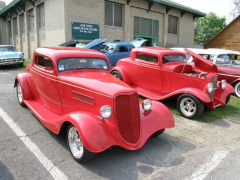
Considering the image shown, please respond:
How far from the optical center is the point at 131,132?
10.9 feet

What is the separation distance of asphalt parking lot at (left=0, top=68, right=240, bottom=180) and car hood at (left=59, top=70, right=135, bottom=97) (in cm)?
110

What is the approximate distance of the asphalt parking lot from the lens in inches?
116

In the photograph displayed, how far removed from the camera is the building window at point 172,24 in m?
20.9

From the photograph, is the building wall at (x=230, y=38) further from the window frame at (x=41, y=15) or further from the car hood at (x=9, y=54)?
the car hood at (x=9, y=54)

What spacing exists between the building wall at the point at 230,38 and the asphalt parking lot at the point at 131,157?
15643 mm

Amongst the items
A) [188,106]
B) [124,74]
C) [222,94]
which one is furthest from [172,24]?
[188,106]

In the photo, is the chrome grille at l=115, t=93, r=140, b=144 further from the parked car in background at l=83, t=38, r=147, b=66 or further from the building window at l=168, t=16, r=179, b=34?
the building window at l=168, t=16, r=179, b=34

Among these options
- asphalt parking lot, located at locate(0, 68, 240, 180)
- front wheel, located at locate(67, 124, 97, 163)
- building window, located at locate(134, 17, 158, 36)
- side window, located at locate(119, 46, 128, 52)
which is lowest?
asphalt parking lot, located at locate(0, 68, 240, 180)

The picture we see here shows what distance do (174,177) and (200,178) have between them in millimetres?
372

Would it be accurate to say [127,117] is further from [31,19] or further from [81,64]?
[31,19]

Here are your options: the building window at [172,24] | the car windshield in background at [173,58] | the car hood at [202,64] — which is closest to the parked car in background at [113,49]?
the car windshield in background at [173,58]

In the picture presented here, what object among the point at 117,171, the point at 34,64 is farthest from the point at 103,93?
the point at 34,64

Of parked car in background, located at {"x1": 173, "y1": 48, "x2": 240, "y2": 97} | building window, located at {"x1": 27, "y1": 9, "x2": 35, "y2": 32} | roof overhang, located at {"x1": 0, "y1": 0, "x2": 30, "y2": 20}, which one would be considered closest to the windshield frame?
parked car in background, located at {"x1": 173, "y1": 48, "x2": 240, "y2": 97}

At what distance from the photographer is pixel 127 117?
131 inches
